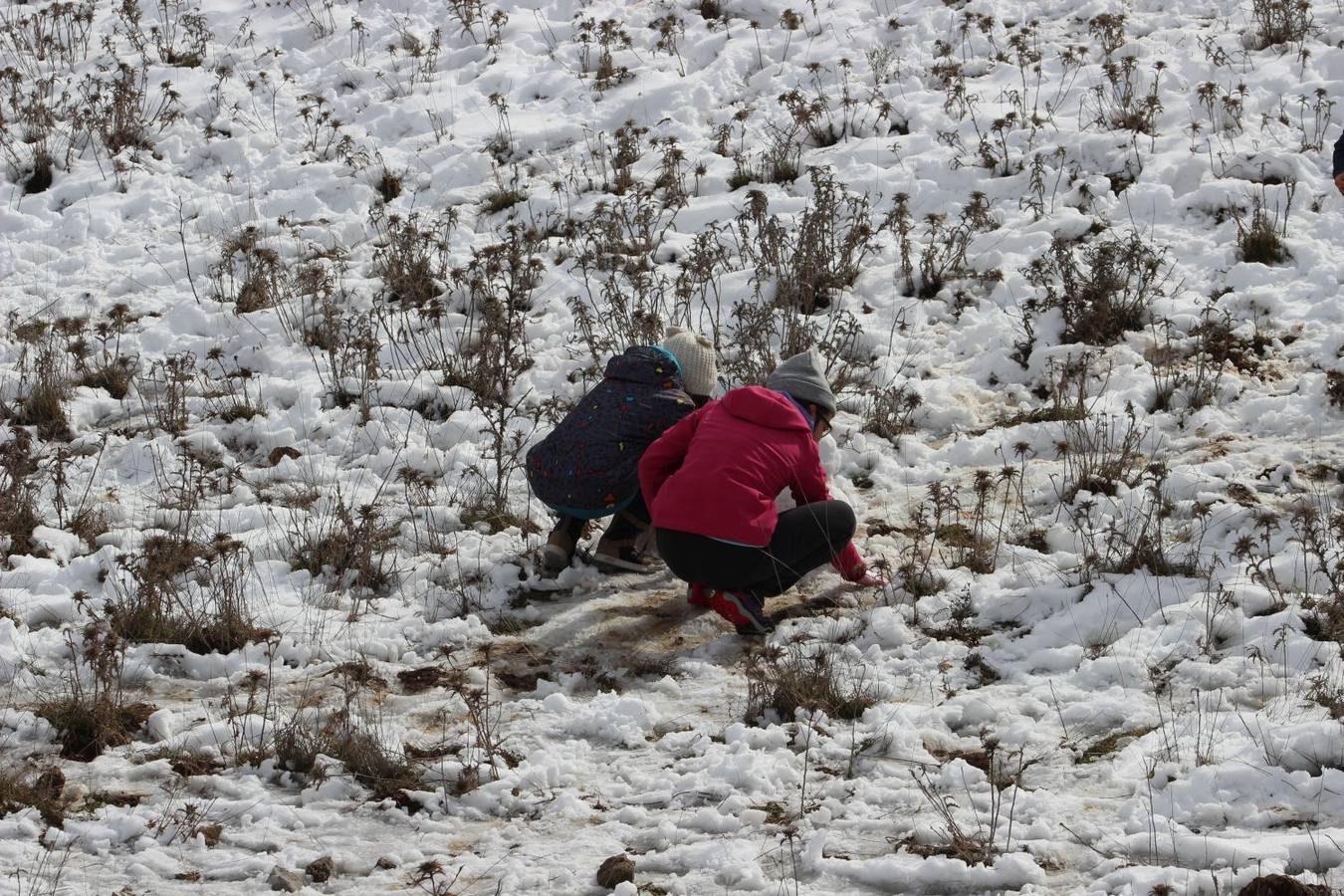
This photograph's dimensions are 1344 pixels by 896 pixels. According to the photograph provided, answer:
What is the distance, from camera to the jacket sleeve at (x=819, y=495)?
17.1 feet

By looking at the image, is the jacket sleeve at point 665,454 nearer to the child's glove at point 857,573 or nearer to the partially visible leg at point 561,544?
the partially visible leg at point 561,544

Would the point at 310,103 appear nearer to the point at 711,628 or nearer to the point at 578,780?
the point at 711,628

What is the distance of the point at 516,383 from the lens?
7.32 m

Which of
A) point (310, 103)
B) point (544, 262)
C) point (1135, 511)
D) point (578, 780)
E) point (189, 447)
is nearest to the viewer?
point (578, 780)

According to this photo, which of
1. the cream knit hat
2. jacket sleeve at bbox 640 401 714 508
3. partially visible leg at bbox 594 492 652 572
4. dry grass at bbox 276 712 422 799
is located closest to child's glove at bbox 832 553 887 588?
jacket sleeve at bbox 640 401 714 508

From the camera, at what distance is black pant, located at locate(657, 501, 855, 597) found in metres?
4.97

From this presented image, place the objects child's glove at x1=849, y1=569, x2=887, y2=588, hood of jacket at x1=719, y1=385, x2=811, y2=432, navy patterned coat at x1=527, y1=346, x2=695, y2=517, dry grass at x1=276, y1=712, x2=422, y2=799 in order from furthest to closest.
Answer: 1. navy patterned coat at x1=527, y1=346, x2=695, y2=517
2. child's glove at x1=849, y1=569, x2=887, y2=588
3. hood of jacket at x1=719, y1=385, x2=811, y2=432
4. dry grass at x1=276, y1=712, x2=422, y2=799

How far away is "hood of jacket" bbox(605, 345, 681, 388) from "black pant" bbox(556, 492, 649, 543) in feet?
1.65

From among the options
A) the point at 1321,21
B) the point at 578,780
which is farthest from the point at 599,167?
the point at 578,780

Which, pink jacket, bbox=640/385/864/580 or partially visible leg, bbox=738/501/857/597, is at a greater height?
pink jacket, bbox=640/385/864/580

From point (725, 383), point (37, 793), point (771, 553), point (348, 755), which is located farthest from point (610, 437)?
point (37, 793)

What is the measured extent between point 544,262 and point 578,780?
4.96 meters

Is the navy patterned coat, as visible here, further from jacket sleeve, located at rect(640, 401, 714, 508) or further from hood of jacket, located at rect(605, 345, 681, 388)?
jacket sleeve, located at rect(640, 401, 714, 508)

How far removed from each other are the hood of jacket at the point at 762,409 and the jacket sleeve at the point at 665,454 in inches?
7.6
